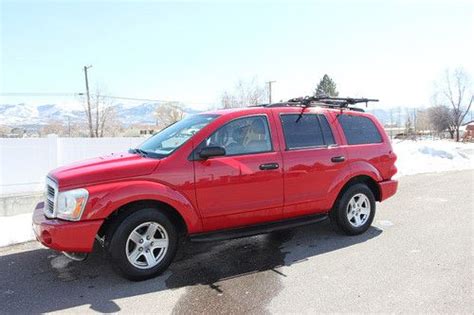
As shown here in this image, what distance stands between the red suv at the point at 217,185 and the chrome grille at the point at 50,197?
13 mm

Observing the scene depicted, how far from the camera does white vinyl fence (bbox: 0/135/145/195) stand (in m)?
13.0

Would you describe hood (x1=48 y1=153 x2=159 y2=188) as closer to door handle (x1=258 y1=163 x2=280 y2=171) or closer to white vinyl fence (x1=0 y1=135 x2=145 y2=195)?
door handle (x1=258 y1=163 x2=280 y2=171)

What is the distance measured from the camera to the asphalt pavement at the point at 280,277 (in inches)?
156

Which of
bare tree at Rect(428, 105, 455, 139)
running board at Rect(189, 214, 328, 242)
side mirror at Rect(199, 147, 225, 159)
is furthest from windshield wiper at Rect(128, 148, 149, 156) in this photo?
bare tree at Rect(428, 105, 455, 139)

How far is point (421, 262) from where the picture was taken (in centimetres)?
497

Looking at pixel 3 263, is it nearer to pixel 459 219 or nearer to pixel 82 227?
pixel 82 227

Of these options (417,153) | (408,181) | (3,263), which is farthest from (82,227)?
(417,153)

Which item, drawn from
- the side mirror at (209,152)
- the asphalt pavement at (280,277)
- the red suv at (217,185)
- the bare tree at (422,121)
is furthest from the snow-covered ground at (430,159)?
the bare tree at (422,121)

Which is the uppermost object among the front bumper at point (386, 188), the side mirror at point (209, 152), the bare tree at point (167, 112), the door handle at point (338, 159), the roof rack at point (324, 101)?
the bare tree at point (167, 112)

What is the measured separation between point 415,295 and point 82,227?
131 inches

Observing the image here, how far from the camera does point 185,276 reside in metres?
4.71

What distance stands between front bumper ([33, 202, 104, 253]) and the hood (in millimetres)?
399

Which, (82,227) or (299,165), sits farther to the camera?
(299,165)

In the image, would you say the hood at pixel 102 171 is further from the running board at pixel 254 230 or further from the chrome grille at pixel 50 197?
the running board at pixel 254 230
